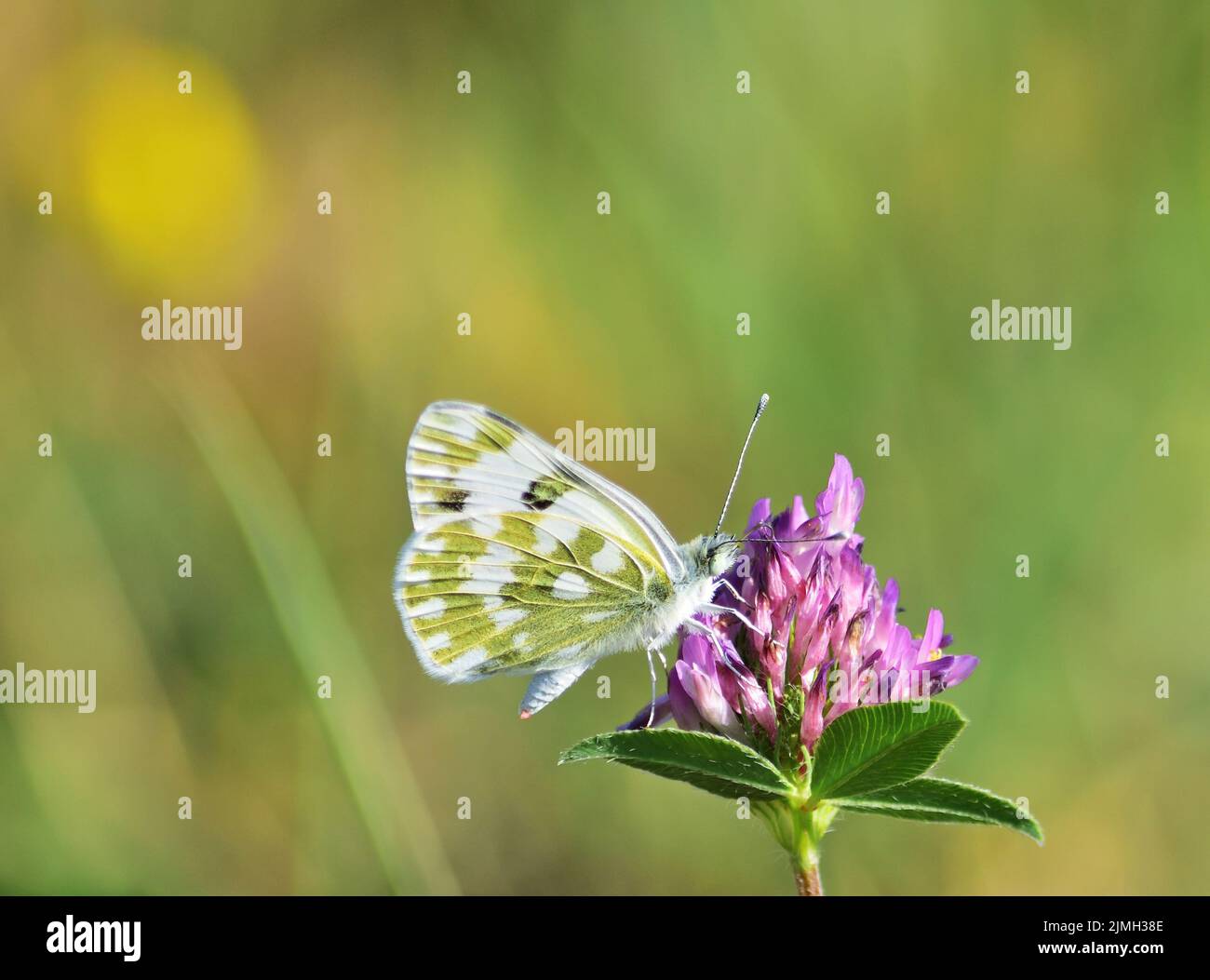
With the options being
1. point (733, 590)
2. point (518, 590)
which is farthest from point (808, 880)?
point (518, 590)

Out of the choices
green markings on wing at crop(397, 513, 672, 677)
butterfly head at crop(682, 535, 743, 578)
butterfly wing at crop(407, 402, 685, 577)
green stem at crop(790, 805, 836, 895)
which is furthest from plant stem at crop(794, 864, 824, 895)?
butterfly wing at crop(407, 402, 685, 577)

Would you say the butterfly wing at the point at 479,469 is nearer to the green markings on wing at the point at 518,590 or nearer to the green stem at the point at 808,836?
the green markings on wing at the point at 518,590

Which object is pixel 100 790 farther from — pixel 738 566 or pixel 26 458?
pixel 738 566

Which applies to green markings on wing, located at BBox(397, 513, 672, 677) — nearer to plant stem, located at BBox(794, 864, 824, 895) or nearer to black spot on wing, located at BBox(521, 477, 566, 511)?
black spot on wing, located at BBox(521, 477, 566, 511)

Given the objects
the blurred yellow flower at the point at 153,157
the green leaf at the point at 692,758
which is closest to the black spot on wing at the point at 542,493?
the green leaf at the point at 692,758

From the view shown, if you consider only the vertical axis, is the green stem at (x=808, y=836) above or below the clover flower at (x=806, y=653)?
below
